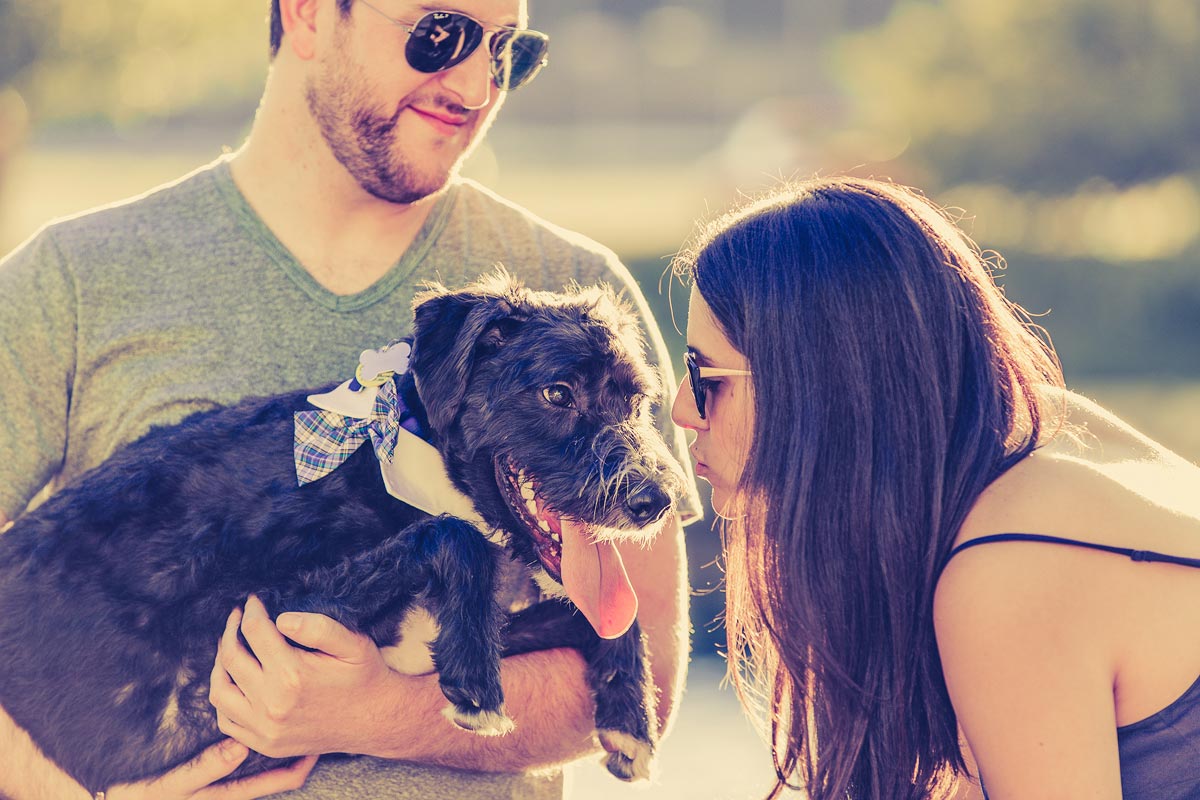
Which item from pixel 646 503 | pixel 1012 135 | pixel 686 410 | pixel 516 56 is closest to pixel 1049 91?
pixel 1012 135

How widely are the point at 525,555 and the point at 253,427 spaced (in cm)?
92

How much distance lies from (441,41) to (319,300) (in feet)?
3.16

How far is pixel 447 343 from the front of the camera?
12.4 ft

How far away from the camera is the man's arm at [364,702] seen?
11.5 feet

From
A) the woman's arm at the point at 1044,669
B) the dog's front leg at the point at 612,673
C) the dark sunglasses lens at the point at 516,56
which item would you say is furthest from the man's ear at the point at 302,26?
the woman's arm at the point at 1044,669

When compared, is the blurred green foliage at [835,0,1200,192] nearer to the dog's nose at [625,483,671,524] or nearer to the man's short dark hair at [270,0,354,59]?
the man's short dark hair at [270,0,354,59]

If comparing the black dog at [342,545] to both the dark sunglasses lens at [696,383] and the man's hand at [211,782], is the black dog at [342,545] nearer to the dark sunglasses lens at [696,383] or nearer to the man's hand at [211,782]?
the man's hand at [211,782]

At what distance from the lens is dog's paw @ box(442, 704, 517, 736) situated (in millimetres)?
3512

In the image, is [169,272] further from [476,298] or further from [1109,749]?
[1109,749]

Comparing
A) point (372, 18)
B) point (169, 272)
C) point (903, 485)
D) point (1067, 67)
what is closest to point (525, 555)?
point (903, 485)

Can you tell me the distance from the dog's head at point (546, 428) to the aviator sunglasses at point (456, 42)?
853 millimetres

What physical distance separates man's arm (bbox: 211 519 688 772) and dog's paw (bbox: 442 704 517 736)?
5.1 inches

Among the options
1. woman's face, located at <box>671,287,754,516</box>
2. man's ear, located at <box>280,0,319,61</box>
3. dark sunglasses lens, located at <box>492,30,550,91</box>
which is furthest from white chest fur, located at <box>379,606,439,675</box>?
man's ear, located at <box>280,0,319,61</box>

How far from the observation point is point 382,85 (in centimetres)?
427
